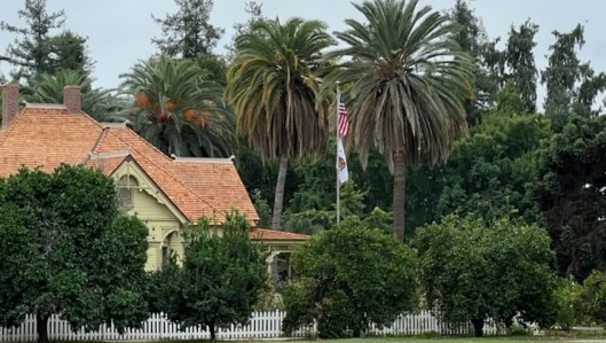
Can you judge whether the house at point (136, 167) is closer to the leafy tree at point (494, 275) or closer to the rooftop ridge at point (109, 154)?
the rooftop ridge at point (109, 154)

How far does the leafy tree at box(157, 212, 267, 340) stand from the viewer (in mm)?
44531

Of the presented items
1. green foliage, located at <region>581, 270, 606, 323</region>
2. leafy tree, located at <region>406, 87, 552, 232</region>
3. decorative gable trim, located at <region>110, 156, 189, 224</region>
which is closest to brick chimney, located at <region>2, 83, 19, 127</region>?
decorative gable trim, located at <region>110, 156, 189, 224</region>

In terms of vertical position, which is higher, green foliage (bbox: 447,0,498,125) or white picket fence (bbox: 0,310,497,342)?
green foliage (bbox: 447,0,498,125)

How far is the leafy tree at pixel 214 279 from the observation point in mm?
44531

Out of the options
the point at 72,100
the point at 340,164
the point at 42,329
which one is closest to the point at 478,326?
the point at 340,164

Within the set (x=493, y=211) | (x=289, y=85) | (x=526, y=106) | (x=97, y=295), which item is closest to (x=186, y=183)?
(x=289, y=85)

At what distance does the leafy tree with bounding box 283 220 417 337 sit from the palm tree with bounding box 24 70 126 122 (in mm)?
30289

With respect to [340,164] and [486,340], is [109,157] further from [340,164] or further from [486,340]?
[486,340]

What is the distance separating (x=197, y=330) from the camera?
47.0 meters

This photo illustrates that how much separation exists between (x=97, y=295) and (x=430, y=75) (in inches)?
946

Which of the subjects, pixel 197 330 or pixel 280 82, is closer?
pixel 197 330

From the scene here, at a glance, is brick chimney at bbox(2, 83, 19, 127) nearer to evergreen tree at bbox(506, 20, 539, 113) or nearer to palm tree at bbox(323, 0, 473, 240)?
palm tree at bbox(323, 0, 473, 240)

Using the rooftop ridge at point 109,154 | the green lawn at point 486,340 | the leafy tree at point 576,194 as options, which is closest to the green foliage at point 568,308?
the green lawn at point 486,340

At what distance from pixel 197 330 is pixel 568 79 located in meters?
56.8
